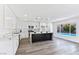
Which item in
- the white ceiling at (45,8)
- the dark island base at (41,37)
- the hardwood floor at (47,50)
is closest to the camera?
the white ceiling at (45,8)

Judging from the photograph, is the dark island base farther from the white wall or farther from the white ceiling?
the white wall

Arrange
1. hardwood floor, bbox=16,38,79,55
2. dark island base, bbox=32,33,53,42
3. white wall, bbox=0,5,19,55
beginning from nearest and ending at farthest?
1. white wall, bbox=0,5,19,55
2. hardwood floor, bbox=16,38,79,55
3. dark island base, bbox=32,33,53,42

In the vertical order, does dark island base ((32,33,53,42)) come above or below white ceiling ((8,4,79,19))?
below

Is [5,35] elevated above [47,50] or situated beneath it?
elevated above

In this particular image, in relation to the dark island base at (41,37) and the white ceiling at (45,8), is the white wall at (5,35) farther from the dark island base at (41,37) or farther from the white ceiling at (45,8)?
the dark island base at (41,37)

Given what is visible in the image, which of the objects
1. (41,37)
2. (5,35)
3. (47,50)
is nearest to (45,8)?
(47,50)

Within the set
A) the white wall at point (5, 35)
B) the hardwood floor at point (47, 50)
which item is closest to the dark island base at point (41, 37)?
the hardwood floor at point (47, 50)

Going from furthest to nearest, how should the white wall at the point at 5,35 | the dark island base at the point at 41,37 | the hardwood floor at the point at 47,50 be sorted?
1. the dark island base at the point at 41,37
2. the hardwood floor at the point at 47,50
3. the white wall at the point at 5,35

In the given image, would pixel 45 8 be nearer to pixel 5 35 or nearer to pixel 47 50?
pixel 47 50

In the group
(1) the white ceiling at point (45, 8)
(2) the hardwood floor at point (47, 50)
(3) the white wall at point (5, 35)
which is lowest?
(2) the hardwood floor at point (47, 50)

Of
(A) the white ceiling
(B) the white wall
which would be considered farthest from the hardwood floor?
(A) the white ceiling

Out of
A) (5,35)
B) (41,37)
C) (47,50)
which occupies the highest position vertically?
(5,35)

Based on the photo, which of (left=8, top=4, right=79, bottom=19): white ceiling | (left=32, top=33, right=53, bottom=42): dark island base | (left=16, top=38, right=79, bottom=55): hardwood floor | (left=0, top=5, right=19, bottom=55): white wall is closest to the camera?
(left=0, top=5, right=19, bottom=55): white wall
